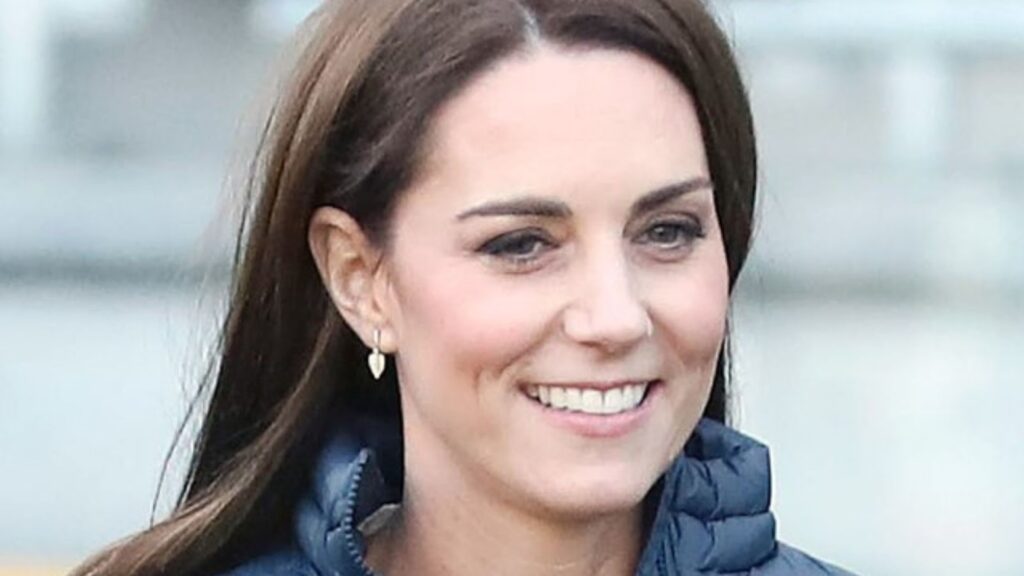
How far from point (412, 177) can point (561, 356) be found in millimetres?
204

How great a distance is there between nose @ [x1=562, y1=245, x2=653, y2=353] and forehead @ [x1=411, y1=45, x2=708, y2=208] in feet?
0.20

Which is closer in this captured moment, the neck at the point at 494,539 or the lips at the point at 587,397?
the lips at the point at 587,397

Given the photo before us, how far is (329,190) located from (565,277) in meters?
0.27

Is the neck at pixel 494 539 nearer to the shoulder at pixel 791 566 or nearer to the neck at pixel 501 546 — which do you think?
the neck at pixel 501 546

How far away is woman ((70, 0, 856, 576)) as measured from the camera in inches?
85.1

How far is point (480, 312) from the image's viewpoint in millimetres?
2162

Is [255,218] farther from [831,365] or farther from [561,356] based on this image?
[831,365]

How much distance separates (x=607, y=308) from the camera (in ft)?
7.01

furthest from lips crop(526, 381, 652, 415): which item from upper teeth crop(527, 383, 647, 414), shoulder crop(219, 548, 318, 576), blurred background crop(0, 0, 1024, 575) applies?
blurred background crop(0, 0, 1024, 575)

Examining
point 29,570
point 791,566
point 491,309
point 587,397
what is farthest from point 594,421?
point 29,570

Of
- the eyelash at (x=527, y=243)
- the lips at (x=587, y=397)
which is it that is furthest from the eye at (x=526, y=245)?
the lips at (x=587, y=397)

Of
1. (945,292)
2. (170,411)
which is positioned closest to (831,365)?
(945,292)

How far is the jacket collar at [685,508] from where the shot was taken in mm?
2354

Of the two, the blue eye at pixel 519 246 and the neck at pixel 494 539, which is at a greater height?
the blue eye at pixel 519 246
